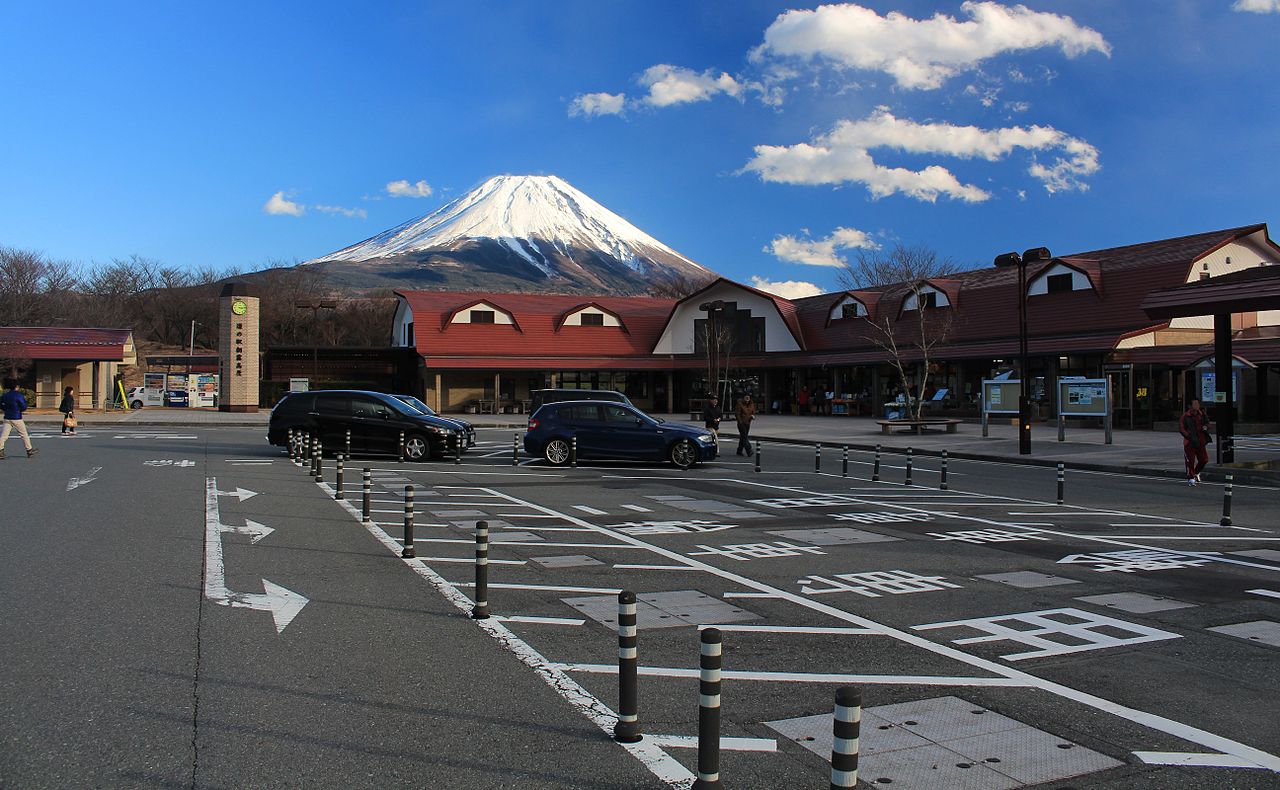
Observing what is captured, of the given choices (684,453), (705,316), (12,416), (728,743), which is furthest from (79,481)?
Answer: (705,316)

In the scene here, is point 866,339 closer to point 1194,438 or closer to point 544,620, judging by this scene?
point 1194,438

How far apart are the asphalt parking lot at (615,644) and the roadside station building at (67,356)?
39703mm

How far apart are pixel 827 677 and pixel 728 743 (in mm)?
1349

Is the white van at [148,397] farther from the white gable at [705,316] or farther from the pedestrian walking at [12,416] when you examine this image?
the pedestrian walking at [12,416]

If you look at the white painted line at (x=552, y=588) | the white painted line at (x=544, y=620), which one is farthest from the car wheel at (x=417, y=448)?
the white painted line at (x=544, y=620)

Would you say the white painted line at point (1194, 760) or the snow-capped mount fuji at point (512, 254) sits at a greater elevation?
the snow-capped mount fuji at point (512, 254)

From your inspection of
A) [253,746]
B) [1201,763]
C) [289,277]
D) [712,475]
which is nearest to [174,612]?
[253,746]

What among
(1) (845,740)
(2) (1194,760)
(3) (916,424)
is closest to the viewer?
(1) (845,740)

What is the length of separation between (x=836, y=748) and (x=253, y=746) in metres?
2.96

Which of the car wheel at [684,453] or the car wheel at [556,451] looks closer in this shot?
the car wheel at [684,453]

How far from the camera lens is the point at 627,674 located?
15.1 feet

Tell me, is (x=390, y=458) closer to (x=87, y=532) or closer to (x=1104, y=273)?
(x=87, y=532)

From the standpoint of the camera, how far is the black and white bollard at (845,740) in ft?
10.5

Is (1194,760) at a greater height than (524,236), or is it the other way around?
(524,236)
